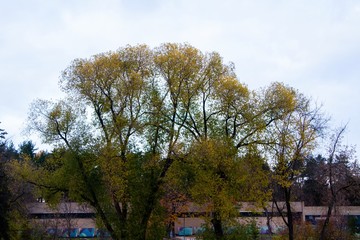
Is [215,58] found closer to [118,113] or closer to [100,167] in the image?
[118,113]

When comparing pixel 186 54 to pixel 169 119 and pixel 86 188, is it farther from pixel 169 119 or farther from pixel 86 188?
pixel 86 188

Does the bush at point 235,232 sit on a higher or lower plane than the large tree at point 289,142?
lower

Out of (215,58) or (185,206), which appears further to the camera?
(185,206)

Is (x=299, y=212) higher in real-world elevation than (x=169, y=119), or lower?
lower

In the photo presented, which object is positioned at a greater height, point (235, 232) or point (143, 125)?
point (143, 125)

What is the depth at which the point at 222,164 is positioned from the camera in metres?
29.7

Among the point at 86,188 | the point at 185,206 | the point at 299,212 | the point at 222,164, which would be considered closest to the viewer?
the point at 222,164

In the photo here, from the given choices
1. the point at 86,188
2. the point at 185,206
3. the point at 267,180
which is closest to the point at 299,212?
the point at 185,206

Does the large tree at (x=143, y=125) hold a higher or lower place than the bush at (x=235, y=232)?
higher

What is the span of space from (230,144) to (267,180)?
3139 millimetres

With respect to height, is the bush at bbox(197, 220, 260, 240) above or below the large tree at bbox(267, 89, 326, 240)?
below

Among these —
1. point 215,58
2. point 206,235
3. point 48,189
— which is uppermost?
point 215,58

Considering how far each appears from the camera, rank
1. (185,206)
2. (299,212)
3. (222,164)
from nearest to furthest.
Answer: (222,164) → (185,206) → (299,212)

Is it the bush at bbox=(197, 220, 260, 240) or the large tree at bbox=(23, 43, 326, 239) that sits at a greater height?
the large tree at bbox=(23, 43, 326, 239)
